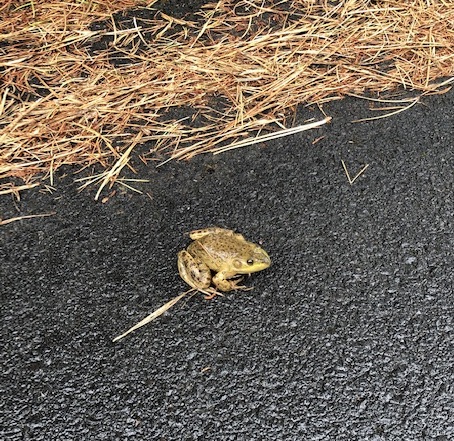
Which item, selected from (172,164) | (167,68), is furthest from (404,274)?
(167,68)

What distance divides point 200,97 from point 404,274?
1.47 metres

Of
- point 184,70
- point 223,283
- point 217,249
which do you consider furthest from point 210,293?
point 184,70

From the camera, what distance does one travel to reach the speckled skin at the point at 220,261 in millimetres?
2453

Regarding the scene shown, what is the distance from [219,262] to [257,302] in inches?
8.3

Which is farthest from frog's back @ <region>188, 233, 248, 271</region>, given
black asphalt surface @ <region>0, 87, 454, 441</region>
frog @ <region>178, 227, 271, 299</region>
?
black asphalt surface @ <region>0, 87, 454, 441</region>

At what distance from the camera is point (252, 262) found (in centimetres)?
245

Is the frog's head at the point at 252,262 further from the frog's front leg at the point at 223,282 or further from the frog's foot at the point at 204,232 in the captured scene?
the frog's foot at the point at 204,232

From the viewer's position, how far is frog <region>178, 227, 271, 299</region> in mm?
2453

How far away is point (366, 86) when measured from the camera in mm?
3404

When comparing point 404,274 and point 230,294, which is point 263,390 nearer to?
point 230,294

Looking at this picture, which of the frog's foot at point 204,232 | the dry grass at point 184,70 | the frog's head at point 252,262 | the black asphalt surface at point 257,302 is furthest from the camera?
the dry grass at point 184,70

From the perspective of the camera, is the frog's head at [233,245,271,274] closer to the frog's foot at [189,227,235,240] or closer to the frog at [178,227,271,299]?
the frog at [178,227,271,299]

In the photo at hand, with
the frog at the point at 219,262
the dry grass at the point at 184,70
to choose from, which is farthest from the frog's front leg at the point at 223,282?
the dry grass at the point at 184,70

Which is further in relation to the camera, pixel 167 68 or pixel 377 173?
pixel 167 68
